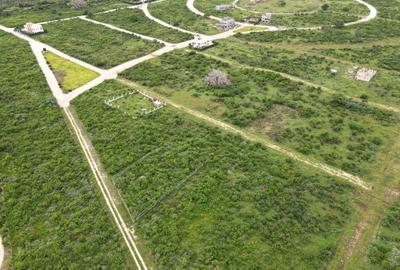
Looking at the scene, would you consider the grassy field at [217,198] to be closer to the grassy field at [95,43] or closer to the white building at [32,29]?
the grassy field at [95,43]

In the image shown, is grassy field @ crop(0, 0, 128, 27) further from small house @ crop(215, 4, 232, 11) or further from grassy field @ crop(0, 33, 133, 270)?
grassy field @ crop(0, 33, 133, 270)

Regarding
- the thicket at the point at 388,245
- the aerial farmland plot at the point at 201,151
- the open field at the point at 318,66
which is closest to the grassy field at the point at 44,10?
the aerial farmland plot at the point at 201,151

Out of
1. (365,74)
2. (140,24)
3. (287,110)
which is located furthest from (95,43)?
(365,74)

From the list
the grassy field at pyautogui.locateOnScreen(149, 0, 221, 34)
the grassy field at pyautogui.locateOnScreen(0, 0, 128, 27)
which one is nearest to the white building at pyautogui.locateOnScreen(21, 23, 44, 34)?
the grassy field at pyautogui.locateOnScreen(0, 0, 128, 27)

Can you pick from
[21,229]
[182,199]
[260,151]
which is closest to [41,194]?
[21,229]

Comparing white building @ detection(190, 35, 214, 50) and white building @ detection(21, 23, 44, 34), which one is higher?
white building @ detection(21, 23, 44, 34)

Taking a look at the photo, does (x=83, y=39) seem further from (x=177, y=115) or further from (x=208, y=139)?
(x=208, y=139)
